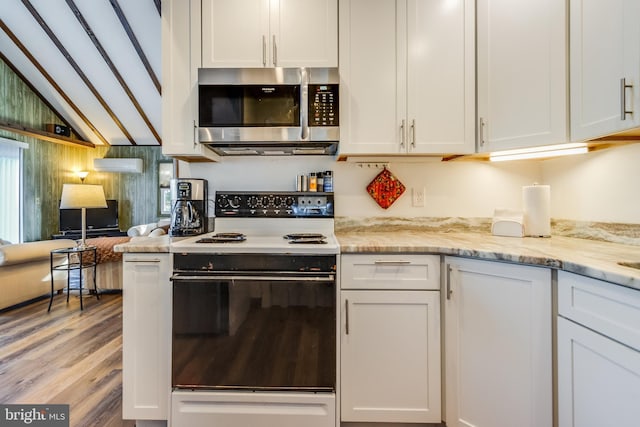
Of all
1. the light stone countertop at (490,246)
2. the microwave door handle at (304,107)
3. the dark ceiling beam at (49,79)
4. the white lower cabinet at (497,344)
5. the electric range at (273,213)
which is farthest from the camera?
the dark ceiling beam at (49,79)

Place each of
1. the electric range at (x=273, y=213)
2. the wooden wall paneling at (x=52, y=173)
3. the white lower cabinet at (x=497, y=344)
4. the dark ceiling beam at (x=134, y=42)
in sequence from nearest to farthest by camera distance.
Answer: the white lower cabinet at (x=497, y=344) → the electric range at (x=273, y=213) → the dark ceiling beam at (x=134, y=42) → the wooden wall paneling at (x=52, y=173)

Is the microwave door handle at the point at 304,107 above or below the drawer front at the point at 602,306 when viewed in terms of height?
above

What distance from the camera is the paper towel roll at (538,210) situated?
177cm

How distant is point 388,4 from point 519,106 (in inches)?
35.4

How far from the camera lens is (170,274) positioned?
5.01 ft

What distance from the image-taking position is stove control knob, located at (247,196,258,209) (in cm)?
203

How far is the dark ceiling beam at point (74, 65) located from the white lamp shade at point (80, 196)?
3089mm

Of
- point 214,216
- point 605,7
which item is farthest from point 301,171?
point 605,7

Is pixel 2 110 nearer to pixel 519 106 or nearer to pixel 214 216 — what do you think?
pixel 214 216

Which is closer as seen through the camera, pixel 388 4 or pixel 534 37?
pixel 534 37

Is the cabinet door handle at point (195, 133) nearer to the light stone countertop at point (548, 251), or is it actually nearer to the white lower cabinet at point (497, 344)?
the light stone countertop at point (548, 251)

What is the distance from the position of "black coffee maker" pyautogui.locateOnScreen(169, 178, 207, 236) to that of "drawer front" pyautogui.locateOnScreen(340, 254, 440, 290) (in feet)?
3.05

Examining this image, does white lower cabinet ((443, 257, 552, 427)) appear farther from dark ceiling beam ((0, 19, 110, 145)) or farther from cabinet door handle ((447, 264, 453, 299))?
dark ceiling beam ((0, 19, 110, 145))

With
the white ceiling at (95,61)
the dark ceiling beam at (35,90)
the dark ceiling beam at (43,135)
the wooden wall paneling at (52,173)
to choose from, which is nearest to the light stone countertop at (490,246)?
the white ceiling at (95,61)
